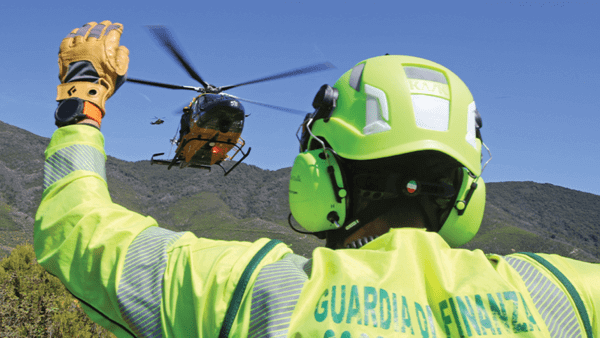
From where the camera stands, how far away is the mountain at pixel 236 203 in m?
43.6

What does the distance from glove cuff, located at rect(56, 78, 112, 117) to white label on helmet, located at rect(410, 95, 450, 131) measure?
1.26m

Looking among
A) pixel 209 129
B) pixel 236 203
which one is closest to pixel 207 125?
pixel 209 129

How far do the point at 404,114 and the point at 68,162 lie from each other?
1209 millimetres

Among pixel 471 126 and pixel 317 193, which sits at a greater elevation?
pixel 471 126

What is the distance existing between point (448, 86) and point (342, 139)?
473mm

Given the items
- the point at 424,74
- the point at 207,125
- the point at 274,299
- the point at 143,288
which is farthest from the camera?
the point at 207,125

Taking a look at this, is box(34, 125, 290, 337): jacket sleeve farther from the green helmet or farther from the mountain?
the mountain

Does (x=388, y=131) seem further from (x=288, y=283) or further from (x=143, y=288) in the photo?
(x=143, y=288)

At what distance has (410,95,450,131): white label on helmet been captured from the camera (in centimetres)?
149

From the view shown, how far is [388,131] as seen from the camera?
1.50 metres

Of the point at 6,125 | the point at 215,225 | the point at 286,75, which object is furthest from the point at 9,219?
the point at 286,75

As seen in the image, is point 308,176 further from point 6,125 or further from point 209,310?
point 6,125

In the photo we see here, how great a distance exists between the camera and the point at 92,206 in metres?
1.29

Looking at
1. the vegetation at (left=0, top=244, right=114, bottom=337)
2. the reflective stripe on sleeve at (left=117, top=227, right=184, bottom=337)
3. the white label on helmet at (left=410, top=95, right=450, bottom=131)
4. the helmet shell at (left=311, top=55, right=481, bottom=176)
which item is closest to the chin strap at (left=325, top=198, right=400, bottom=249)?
the helmet shell at (left=311, top=55, right=481, bottom=176)
